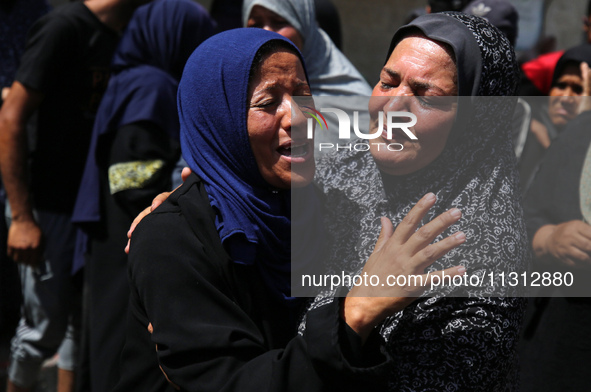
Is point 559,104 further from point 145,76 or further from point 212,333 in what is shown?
point 212,333

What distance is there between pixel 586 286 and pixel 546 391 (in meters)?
0.43

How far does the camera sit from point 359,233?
1.70m

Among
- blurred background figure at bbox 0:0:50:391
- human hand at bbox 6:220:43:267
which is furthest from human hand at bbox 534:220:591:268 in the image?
blurred background figure at bbox 0:0:50:391

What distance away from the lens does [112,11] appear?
3000 mm

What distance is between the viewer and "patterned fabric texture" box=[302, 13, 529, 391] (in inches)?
57.7

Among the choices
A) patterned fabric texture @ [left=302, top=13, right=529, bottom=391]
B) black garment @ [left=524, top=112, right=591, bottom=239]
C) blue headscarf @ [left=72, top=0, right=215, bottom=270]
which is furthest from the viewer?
blue headscarf @ [left=72, top=0, right=215, bottom=270]

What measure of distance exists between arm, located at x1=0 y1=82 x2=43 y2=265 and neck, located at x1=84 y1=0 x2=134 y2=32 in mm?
508

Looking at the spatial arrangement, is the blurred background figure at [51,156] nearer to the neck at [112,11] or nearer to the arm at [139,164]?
the neck at [112,11]

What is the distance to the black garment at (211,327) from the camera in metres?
1.27

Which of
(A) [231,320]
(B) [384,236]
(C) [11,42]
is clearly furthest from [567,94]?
(C) [11,42]

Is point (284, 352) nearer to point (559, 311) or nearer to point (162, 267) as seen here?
point (162, 267)

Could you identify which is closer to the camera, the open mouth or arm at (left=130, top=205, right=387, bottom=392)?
arm at (left=130, top=205, right=387, bottom=392)

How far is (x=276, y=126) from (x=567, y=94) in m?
2.07

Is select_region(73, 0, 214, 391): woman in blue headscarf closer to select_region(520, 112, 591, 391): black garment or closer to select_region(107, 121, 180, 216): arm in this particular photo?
select_region(107, 121, 180, 216): arm
